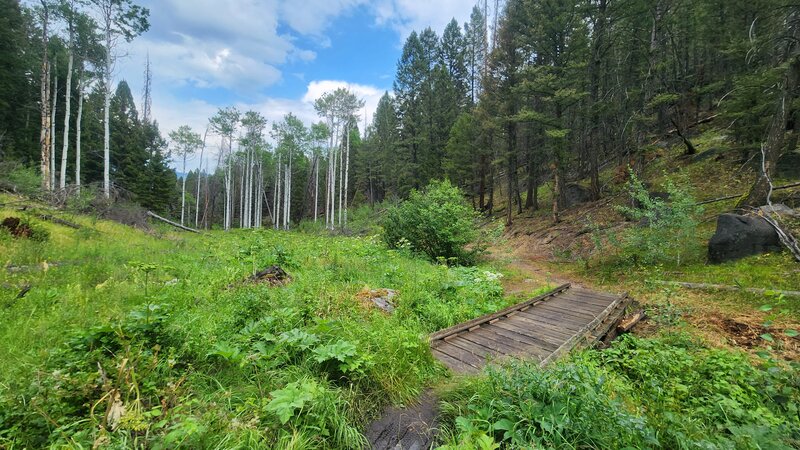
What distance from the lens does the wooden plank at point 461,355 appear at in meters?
3.62

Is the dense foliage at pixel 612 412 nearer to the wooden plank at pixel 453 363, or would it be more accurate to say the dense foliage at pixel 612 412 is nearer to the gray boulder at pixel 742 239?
the wooden plank at pixel 453 363

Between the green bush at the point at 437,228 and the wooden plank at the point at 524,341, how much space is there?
18.1 ft

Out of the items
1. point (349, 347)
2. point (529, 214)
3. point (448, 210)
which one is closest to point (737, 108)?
point (529, 214)

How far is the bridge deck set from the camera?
3795 millimetres

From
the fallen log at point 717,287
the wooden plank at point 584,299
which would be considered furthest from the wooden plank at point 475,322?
the fallen log at point 717,287

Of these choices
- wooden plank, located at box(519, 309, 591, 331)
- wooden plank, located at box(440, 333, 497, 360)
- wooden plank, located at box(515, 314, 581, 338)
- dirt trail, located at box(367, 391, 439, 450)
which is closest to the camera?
dirt trail, located at box(367, 391, 439, 450)

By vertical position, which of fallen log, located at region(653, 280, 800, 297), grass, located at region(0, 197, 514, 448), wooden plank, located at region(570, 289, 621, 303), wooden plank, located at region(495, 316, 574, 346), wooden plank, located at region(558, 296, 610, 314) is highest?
fallen log, located at region(653, 280, 800, 297)

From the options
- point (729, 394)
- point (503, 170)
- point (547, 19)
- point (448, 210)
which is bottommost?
point (729, 394)

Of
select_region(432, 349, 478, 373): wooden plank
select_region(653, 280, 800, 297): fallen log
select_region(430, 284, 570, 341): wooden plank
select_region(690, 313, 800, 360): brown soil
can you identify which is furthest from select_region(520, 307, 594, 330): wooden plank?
select_region(653, 280, 800, 297): fallen log

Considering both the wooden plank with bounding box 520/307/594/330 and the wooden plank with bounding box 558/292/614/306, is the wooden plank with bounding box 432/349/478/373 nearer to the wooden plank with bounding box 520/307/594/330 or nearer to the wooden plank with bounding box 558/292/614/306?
the wooden plank with bounding box 520/307/594/330

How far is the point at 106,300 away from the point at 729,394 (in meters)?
7.68

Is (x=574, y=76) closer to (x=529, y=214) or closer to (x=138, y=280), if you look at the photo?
(x=529, y=214)

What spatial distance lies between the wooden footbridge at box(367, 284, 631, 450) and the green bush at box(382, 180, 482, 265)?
14.3 ft

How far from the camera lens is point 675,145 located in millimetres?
17703
